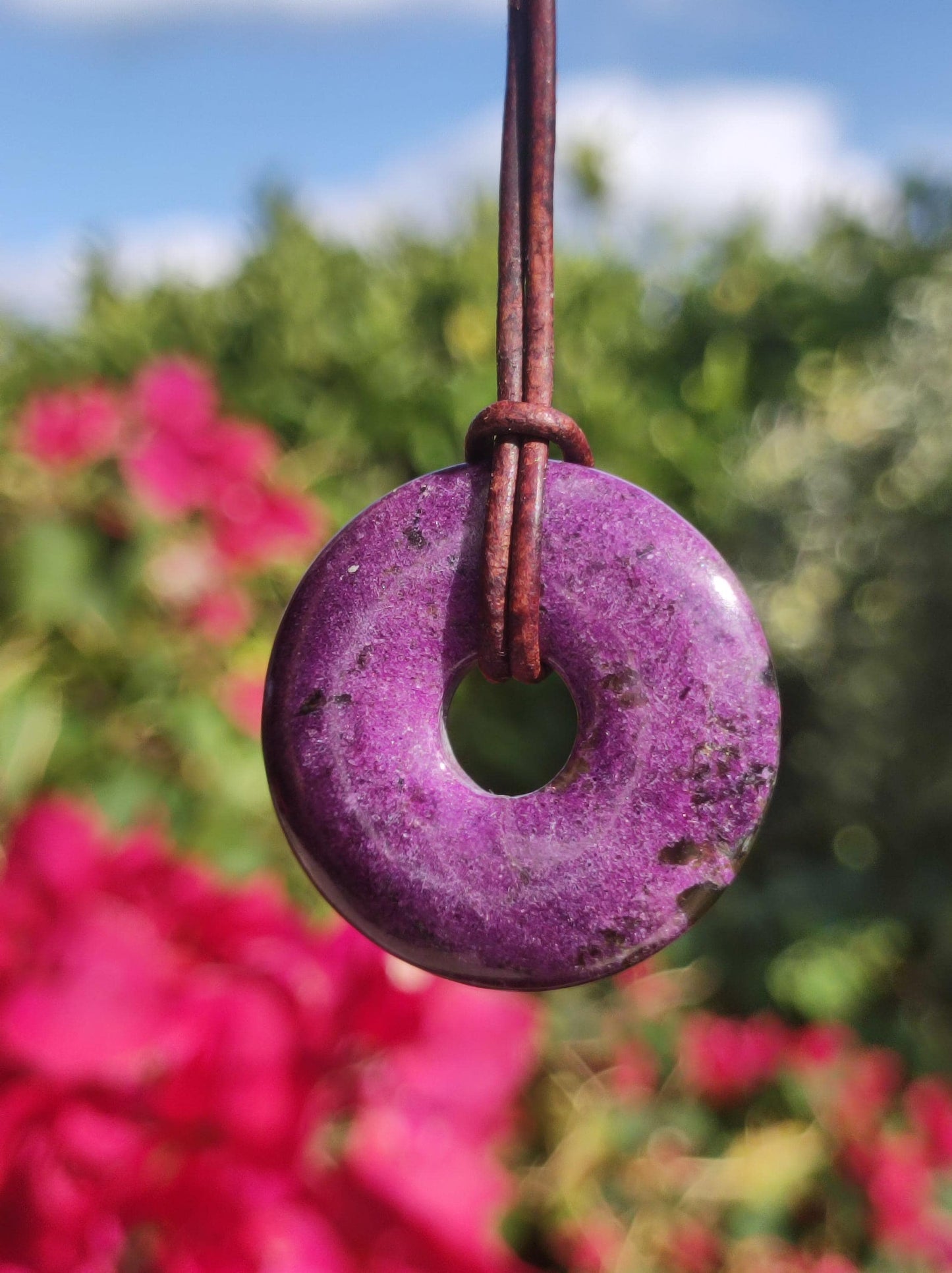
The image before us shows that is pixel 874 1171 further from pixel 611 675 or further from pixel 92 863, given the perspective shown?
pixel 611 675

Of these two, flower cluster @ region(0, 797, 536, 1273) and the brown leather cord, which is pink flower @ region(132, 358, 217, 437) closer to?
flower cluster @ region(0, 797, 536, 1273)

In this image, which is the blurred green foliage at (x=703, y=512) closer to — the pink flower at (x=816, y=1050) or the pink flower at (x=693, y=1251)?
the pink flower at (x=816, y=1050)

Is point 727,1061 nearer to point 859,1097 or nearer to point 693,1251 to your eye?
point 859,1097

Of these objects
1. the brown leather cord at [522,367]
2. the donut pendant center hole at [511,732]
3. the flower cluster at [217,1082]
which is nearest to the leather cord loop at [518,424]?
the brown leather cord at [522,367]

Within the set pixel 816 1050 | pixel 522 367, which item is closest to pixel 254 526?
pixel 816 1050

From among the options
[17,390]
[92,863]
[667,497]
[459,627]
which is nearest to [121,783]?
[92,863]

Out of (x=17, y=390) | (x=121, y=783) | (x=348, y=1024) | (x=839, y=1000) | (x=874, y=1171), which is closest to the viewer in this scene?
(x=348, y=1024)
